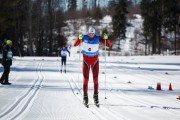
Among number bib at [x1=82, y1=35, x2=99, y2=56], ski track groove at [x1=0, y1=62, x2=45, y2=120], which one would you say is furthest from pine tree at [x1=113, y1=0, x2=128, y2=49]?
number bib at [x1=82, y1=35, x2=99, y2=56]

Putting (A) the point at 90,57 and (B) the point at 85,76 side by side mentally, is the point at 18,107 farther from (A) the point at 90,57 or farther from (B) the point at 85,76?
(A) the point at 90,57

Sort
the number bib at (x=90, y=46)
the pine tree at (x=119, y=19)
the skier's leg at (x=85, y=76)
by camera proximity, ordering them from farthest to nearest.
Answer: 1. the pine tree at (x=119, y=19)
2. the number bib at (x=90, y=46)
3. the skier's leg at (x=85, y=76)

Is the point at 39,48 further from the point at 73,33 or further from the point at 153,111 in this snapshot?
the point at 153,111

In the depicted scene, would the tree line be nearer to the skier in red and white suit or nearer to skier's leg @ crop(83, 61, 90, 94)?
the skier in red and white suit

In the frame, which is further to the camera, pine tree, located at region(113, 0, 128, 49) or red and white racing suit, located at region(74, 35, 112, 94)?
pine tree, located at region(113, 0, 128, 49)

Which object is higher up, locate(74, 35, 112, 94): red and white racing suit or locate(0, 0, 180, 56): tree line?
locate(0, 0, 180, 56): tree line

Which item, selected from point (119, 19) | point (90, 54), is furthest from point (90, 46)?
point (119, 19)

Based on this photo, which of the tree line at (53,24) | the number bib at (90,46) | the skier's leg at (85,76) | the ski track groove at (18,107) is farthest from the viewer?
the tree line at (53,24)

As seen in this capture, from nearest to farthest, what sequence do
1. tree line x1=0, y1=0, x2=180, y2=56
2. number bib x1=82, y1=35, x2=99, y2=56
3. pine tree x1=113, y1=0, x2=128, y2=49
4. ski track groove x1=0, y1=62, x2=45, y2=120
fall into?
ski track groove x1=0, y1=62, x2=45, y2=120 → number bib x1=82, y1=35, x2=99, y2=56 → tree line x1=0, y1=0, x2=180, y2=56 → pine tree x1=113, y1=0, x2=128, y2=49

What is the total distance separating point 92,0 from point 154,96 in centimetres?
10774

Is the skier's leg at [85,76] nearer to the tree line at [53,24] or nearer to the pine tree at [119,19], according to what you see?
the tree line at [53,24]

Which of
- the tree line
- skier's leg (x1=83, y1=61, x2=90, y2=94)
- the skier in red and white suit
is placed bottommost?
skier's leg (x1=83, y1=61, x2=90, y2=94)

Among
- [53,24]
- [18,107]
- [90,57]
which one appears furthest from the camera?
[53,24]

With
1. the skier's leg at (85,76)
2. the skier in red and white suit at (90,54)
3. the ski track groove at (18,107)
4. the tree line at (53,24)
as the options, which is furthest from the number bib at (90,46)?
the tree line at (53,24)
